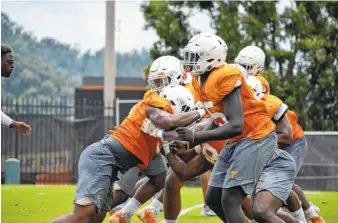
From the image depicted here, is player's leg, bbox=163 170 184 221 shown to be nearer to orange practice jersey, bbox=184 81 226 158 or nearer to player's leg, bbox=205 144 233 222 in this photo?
orange practice jersey, bbox=184 81 226 158

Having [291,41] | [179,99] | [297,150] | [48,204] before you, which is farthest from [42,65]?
[179,99]

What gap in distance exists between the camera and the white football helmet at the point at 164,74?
31.6ft

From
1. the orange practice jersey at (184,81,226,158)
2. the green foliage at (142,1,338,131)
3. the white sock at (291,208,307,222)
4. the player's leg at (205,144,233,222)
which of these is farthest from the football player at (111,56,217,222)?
the green foliage at (142,1,338,131)

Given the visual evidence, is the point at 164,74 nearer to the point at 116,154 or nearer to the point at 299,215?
the point at 116,154

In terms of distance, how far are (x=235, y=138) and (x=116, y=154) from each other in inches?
50.1

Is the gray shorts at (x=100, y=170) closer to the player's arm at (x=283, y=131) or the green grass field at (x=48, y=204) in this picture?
the player's arm at (x=283, y=131)

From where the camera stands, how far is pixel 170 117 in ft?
29.5

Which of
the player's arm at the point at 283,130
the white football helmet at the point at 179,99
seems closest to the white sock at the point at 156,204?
the player's arm at the point at 283,130

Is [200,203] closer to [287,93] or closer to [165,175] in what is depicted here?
[165,175]

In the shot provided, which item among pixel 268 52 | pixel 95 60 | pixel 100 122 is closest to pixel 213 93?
pixel 100 122

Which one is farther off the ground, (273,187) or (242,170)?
(242,170)

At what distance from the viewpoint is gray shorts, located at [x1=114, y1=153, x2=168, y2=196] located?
10.5 meters

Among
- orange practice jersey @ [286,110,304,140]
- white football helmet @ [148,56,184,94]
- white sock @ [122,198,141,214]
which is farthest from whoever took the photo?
orange practice jersey @ [286,110,304,140]

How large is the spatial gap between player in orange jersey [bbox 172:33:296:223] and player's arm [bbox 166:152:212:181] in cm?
51
